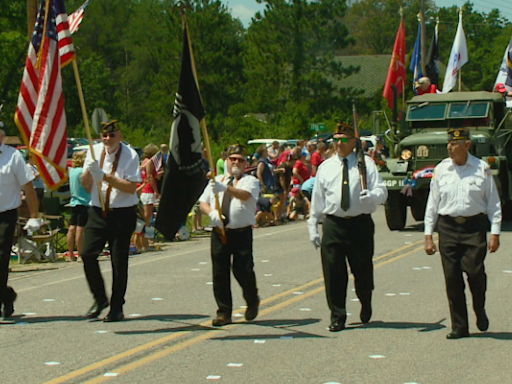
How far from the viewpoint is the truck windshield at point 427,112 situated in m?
20.4

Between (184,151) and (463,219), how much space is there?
2.69 meters

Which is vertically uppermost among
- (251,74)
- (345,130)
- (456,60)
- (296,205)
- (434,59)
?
(251,74)

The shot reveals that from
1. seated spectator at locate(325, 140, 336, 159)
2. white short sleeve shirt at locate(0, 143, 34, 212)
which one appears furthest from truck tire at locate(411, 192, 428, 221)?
white short sleeve shirt at locate(0, 143, 34, 212)

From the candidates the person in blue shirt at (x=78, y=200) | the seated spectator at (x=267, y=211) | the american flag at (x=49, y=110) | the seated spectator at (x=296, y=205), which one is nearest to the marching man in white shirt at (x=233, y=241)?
the american flag at (x=49, y=110)

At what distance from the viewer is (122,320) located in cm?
938

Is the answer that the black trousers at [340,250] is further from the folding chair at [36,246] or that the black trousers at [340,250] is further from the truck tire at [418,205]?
the truck tire at [418,205]

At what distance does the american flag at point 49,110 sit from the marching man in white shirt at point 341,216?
2793mm

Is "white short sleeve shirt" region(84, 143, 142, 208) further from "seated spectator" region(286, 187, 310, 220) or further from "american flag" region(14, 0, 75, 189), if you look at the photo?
"seated spectator" region(286, 187, 310, 220)

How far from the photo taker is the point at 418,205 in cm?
2011

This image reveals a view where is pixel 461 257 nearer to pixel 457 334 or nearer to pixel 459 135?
pixel 457 334

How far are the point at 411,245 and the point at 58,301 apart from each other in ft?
24.2

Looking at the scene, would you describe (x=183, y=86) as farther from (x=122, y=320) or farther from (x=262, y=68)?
(x=262, y=68)

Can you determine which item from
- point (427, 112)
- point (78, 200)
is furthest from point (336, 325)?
point (427, 112)

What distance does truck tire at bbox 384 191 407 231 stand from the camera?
18812 millimetres
